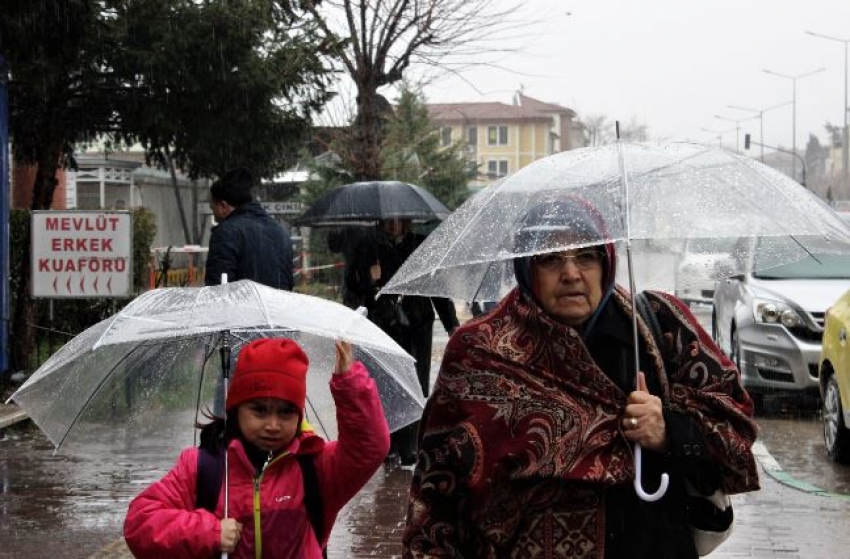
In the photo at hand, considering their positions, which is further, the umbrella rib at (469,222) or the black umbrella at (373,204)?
the black umbrella at (373,204)

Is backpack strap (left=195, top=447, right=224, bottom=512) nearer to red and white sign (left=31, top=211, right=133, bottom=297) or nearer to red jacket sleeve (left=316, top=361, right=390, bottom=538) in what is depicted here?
red jacket sleeve (left=316, top=361, right=390, bottom=538)

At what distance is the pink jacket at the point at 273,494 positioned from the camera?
3553mm

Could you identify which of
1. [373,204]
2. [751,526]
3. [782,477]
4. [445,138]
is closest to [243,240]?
[751,526]

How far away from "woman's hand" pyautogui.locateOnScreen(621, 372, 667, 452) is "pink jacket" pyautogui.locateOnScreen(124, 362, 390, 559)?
943 mm

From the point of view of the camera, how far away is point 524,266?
3.36m

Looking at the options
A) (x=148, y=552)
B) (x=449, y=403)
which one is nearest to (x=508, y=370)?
(x=449, y=403)

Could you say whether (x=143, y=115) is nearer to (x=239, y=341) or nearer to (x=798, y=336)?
(x=798, y=336)

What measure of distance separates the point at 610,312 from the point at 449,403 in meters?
0.44

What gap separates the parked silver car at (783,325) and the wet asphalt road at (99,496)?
0.66 meters

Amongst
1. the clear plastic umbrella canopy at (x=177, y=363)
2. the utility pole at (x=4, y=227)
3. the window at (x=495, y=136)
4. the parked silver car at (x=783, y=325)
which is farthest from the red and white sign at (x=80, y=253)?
the window at (x=495, y=136)

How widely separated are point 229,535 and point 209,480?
7.4 inches

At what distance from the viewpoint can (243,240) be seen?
811cm

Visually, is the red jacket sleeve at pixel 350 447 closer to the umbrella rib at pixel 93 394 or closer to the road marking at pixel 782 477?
the umbrella rib at pixel 93 394

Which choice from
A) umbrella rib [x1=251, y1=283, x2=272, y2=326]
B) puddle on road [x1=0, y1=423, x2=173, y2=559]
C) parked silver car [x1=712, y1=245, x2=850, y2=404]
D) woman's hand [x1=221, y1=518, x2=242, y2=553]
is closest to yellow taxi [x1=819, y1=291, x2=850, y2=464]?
parked silver car [x1=712, y1=245, x2=850, y2=404]
